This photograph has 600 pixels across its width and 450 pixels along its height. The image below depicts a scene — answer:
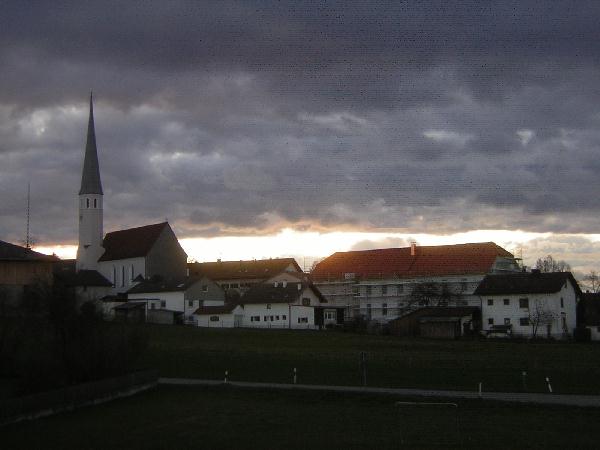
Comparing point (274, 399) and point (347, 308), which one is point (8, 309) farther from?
point (347, 308)

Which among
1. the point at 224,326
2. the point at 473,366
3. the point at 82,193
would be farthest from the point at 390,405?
the point at 82,193

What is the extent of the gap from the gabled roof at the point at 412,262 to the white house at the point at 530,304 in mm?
14819

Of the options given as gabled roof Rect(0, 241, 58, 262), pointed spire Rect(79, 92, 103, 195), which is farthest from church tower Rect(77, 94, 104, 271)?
gabled roof Rect(0, 241, 58, 262)

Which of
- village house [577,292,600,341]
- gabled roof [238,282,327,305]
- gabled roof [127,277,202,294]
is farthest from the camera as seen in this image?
gabled roof [127,277,202,294]

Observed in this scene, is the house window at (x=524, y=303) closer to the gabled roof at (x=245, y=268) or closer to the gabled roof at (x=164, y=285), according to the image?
the gabled roof at (x=164, y=285)

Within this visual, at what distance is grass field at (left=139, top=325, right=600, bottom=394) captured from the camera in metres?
38.6

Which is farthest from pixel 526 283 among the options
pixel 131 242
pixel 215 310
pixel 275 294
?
pixel 131 242

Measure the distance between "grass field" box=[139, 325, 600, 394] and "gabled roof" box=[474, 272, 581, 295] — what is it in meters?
16.4

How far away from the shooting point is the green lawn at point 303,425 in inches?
858

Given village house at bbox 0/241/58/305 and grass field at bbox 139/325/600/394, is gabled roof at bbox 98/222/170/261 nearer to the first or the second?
village house at bbox 0/241/58/305

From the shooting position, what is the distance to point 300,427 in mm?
24844

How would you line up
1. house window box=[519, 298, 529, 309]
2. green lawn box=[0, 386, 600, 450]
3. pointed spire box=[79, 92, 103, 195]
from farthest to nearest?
pointed spire box=[79, 92, 103, 195] → house window box=[519, 298, 529, 309] → green lawn box=[0, 386, 600, 450]

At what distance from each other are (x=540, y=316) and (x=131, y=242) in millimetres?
57409

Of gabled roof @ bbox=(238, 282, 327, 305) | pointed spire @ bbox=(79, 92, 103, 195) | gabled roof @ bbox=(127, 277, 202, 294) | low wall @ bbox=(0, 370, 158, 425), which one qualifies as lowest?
low wall @ bbox=(0, 370, 158, 425)
